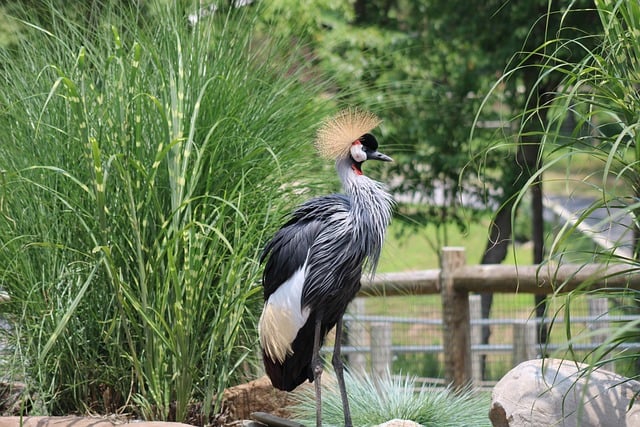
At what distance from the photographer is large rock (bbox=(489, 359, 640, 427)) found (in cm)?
319

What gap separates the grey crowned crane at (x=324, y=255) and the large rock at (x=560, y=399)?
62 centimetres

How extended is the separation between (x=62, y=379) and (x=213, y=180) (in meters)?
1.04

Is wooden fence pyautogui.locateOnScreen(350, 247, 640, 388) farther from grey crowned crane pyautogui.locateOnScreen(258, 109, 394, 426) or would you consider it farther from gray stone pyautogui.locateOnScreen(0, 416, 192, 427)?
gray stone pyautogui.locateOnScreen(0, 416, 192, 427)

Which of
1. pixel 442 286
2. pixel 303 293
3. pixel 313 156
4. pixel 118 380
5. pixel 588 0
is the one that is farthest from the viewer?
pixel 588 0

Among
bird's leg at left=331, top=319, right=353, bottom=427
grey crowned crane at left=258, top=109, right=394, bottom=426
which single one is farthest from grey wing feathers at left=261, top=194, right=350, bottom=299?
bird's leg at left=331, top=319, right=353, bottom=427

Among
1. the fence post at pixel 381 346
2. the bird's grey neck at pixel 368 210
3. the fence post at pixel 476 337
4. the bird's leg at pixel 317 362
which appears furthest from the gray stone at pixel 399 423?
the fence post at pixel 381 346

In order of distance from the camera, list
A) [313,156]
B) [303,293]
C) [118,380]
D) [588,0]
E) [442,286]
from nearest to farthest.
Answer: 1. [303,293]
2. [118,380]
3. [313,156]
4. [442,286]
5. [588,0]

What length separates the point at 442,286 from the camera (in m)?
6.04

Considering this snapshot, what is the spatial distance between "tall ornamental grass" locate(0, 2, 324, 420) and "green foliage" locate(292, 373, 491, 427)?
43 cm

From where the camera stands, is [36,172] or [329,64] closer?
[36,172]

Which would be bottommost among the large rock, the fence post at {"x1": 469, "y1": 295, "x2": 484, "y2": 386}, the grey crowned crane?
the fence post at {"x1": 469, "y1": 295, "x2": 484, "y2": 386}

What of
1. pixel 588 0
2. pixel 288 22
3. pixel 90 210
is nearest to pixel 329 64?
pixel 288 22

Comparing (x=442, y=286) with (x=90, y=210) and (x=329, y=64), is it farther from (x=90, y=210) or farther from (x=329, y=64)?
(x=90, y=210)

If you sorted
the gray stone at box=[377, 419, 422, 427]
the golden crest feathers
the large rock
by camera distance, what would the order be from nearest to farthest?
the large rock
the gray stone at box=[377, 419, 422, 427]
the golden crest feathers
